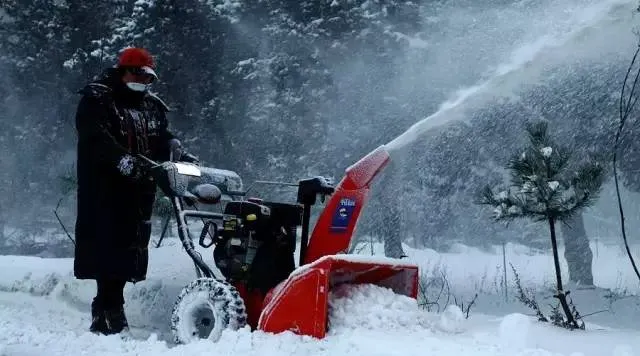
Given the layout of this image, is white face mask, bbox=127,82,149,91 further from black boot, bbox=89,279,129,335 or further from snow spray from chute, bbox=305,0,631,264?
snow spray from chute, bbox=305,0,631,264

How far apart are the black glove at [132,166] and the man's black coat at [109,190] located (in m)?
0.10

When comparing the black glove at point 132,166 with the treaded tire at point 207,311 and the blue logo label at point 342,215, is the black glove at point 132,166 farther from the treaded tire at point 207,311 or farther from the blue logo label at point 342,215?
the blue logo label at point 342,215

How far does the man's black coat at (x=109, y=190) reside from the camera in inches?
168

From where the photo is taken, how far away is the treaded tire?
343 cm

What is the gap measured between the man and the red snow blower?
0.52 m

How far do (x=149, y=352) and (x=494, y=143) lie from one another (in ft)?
31.4

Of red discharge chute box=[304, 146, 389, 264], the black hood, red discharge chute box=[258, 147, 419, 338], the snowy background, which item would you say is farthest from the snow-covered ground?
the black hood

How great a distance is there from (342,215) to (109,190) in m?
1.71

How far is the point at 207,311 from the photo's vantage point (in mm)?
3584

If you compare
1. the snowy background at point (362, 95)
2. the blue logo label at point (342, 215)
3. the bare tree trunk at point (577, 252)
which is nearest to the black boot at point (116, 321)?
the snowy background at point (362, 95)

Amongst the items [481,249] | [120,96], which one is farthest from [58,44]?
[481,249]

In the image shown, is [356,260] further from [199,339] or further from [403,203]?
[403,203]

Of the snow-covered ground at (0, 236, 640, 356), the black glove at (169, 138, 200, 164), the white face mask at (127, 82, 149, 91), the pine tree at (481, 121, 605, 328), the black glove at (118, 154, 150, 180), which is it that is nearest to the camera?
the snow-covered ground at (0, 236, 640, 356)

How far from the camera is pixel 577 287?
1018 cm
